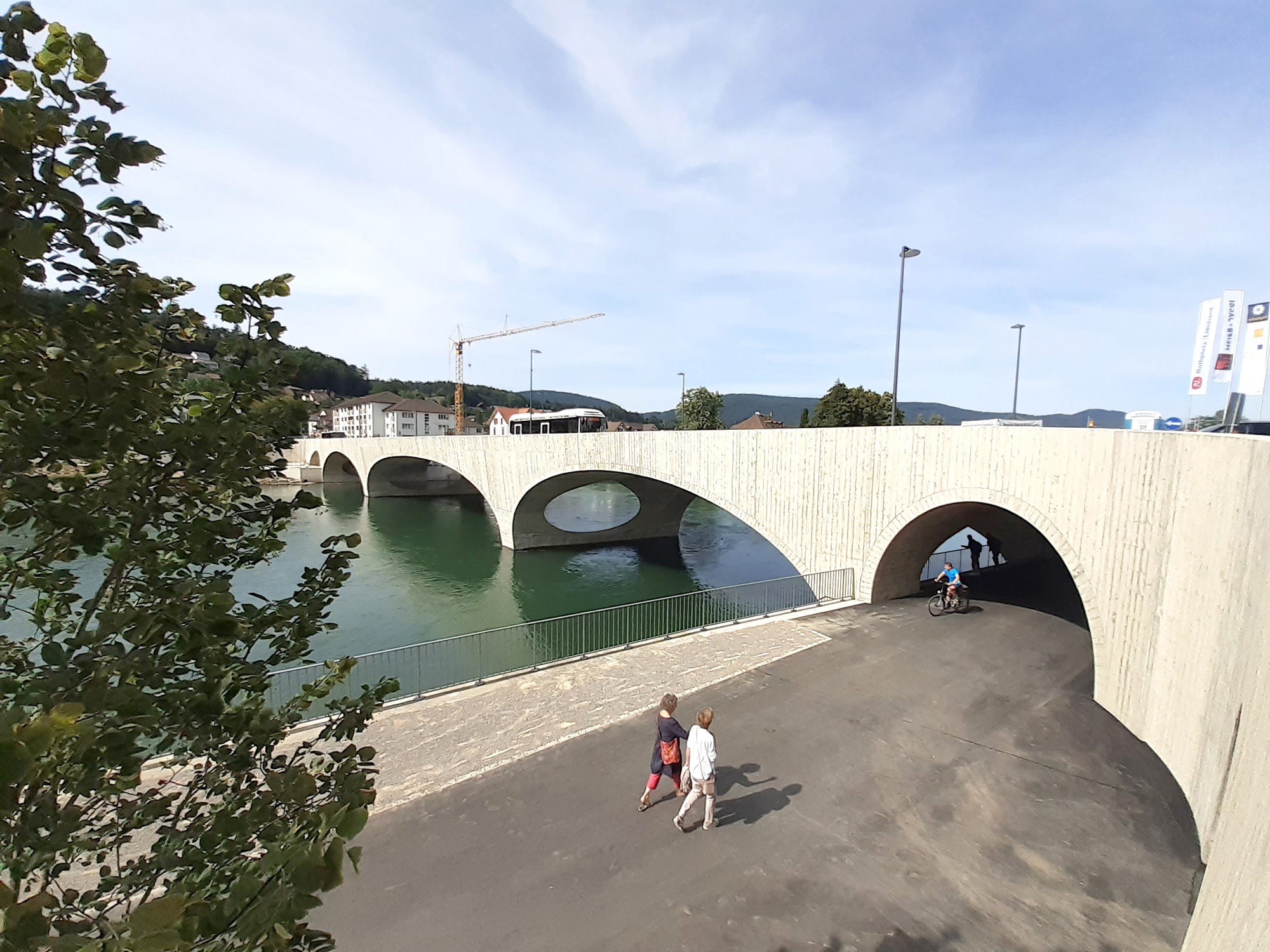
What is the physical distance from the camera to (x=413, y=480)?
62.7 m

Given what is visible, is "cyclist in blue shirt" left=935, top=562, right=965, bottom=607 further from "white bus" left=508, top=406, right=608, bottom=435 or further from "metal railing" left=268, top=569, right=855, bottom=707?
"white bus" left=508, top=406, right=608, bottom=435

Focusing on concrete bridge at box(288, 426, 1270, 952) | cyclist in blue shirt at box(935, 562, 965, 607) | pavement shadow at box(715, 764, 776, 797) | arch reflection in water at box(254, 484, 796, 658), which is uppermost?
concrete bridge at box(288, 426, 1270, 952)

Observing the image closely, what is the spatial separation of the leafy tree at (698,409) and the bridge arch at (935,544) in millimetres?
46478

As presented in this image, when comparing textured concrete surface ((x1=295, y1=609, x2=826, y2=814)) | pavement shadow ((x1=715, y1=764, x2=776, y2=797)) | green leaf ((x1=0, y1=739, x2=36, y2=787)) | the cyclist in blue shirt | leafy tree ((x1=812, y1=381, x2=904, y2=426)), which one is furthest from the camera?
leafy tree ((x1=812, y1=381, x2=904, y2=426))

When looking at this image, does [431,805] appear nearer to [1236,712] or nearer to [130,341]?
[130,341]

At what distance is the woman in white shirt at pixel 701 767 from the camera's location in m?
6.96

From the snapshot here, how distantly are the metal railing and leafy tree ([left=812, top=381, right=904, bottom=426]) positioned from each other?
115 feet

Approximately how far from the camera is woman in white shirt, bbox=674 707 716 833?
6965 millimetres

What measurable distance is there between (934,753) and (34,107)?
35.9 feet

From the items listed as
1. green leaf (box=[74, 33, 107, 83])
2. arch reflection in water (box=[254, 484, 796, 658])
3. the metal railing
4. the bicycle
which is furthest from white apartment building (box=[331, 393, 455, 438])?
green leaf (box=[74, 33, 107, 83])

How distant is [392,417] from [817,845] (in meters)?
105

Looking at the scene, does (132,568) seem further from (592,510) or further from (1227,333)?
(592,510)

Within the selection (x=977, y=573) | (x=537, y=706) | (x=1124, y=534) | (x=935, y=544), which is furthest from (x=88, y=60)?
(x=977, y=573)

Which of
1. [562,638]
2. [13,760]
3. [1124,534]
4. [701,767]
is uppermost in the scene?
[13,760]
